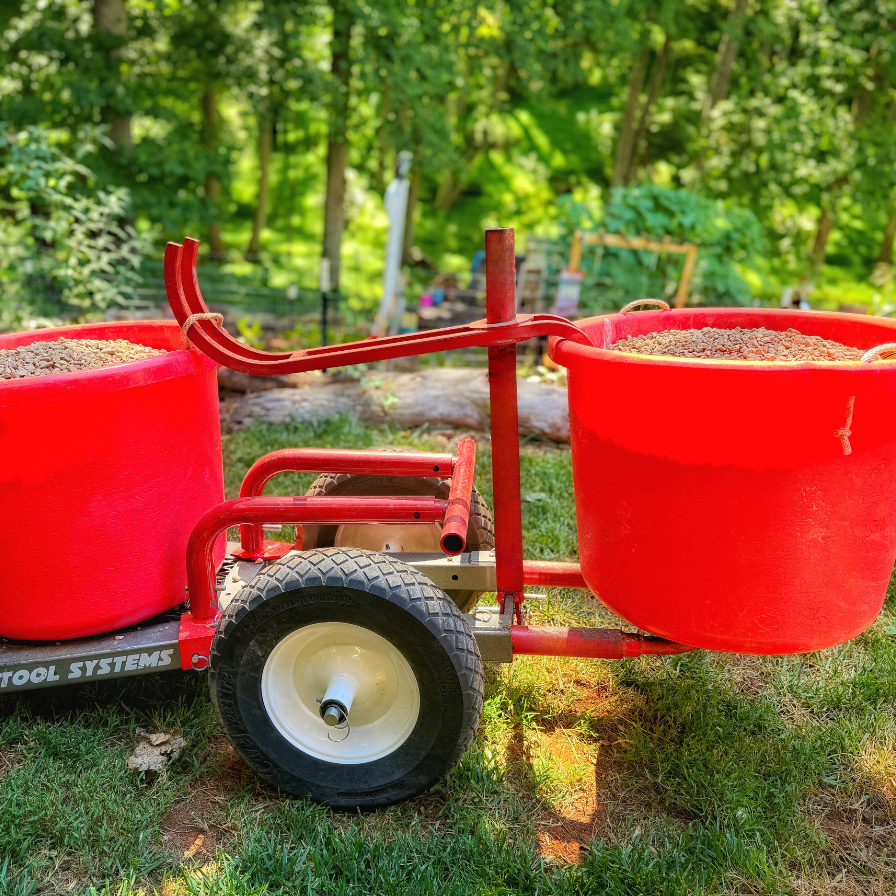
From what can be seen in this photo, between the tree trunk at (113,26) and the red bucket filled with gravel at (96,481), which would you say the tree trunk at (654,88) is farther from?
the red bucket filled with gravel at (96,481)

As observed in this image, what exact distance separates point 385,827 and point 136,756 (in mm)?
688

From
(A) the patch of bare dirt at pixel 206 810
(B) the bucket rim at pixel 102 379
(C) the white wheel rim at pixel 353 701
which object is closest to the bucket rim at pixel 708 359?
(C) the white wheel rim at pixel 353 701

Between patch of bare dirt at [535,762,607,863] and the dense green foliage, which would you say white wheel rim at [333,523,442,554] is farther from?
the dense green foliage

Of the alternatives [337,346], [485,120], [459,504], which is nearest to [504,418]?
[459,504]

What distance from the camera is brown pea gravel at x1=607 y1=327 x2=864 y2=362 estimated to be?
176 centimetres

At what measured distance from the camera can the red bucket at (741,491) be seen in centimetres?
146

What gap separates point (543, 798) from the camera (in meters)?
1.91

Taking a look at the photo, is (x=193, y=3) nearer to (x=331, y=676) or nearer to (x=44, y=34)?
(x=44, y=34)

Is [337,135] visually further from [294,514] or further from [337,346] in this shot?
[294,514]

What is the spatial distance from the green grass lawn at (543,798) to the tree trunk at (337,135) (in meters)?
8.34

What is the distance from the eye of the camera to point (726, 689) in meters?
2.30

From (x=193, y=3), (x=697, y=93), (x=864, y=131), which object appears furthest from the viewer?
(x=697, y=93)

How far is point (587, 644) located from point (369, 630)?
55 cm

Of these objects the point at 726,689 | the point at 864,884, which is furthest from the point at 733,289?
the point at 864,884
